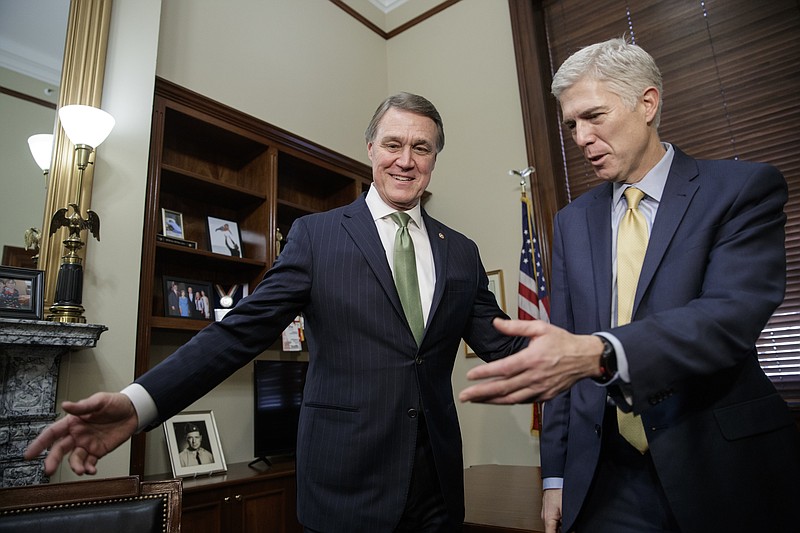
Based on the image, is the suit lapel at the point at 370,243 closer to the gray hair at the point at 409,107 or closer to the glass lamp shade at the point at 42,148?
the gray hair at the point at 409,107

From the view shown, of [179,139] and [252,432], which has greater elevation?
[179,139]

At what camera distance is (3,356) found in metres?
2.03

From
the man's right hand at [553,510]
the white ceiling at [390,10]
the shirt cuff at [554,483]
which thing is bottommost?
the man's right hand at [553,510]

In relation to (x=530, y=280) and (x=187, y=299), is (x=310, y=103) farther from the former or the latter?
(x=530, y=280)

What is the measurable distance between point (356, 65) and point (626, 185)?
3993 millimetres

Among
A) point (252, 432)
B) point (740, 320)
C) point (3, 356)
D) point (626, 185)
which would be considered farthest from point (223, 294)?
point (740, 320)

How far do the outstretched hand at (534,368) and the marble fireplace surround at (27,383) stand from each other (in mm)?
1915

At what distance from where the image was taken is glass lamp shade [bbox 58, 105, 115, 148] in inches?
91.2

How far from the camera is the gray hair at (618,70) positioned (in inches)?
49.4

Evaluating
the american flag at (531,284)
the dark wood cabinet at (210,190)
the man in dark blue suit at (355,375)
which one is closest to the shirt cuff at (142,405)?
the man in dark blue suit at (355,375)

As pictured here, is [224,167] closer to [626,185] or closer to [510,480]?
[510,480]

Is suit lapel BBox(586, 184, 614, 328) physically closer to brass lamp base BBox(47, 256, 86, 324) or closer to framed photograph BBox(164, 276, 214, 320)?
brass lamp base BBox(47, 256, 86, 324)

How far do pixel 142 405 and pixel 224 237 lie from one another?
8.10 feet

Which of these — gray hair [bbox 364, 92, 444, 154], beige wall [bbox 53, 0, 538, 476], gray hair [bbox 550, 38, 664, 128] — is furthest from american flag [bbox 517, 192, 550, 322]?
gray hair [bbox 550, 38, 664, 128]
